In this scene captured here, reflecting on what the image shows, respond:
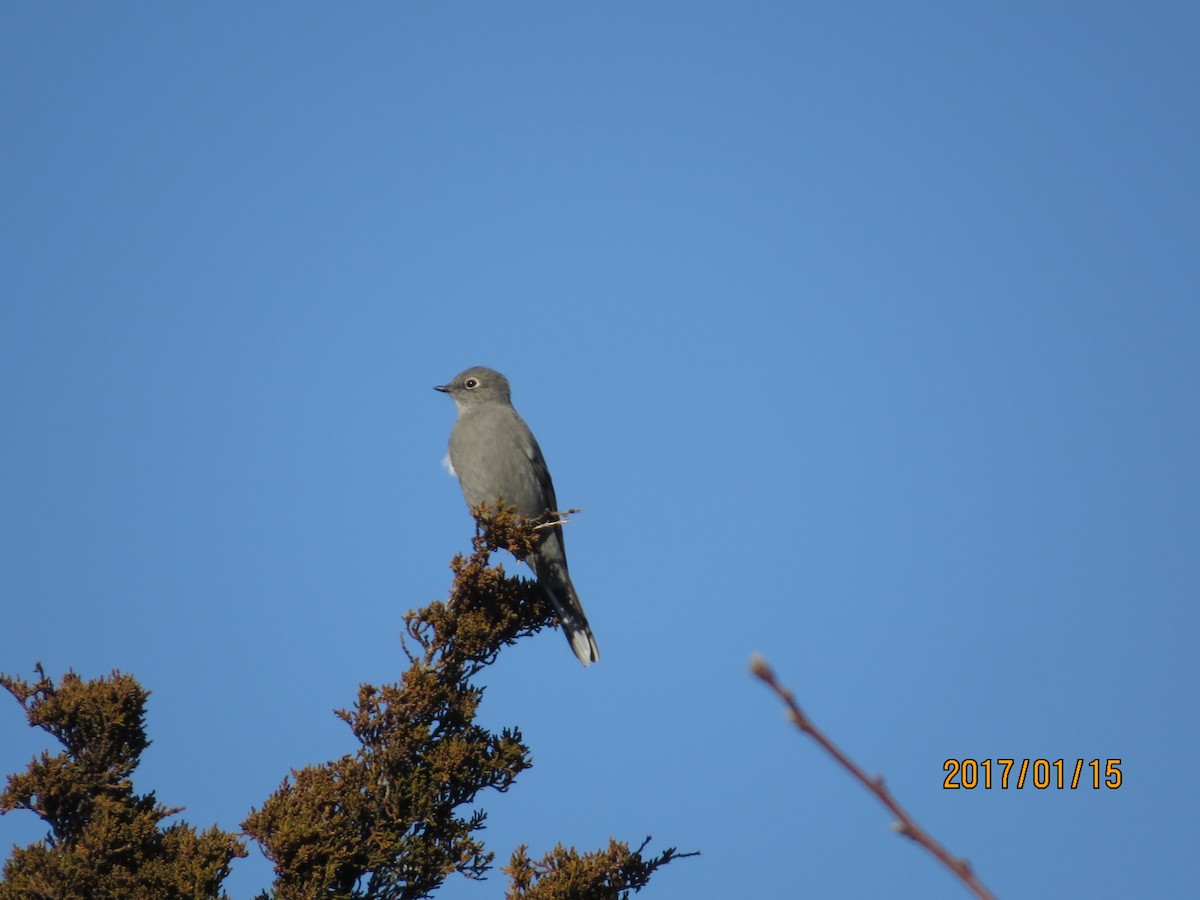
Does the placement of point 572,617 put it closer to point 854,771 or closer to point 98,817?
point 98,817

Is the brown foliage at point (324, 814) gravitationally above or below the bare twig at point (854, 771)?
above

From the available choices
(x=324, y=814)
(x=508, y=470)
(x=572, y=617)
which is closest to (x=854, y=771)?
(x=324, y=814)

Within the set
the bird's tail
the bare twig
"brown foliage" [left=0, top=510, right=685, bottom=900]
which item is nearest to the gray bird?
the bird's tail

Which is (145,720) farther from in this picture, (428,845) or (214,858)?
(428,845)

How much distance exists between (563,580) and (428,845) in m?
4.42

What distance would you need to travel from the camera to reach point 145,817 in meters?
6.54

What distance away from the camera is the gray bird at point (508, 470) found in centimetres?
1059

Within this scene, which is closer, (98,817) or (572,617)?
(98,817)

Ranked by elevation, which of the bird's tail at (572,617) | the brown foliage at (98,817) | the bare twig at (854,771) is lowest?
the bare twig at (854,771)

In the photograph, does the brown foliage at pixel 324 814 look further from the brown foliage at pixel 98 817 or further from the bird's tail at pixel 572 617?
the bird's tail at pixel 572 617

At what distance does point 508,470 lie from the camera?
36.7 ft

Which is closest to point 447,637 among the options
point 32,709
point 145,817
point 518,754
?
point 518,754

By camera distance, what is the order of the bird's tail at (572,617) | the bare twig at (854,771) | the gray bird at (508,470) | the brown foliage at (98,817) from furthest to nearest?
the gray bird at (508,470) → the bird's tail at (572,617) → the brown foliage at (98,817) → the bare twig at (854,771)

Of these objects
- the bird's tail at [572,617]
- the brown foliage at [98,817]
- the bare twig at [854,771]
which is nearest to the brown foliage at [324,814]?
the brown foliage at [98,817]
